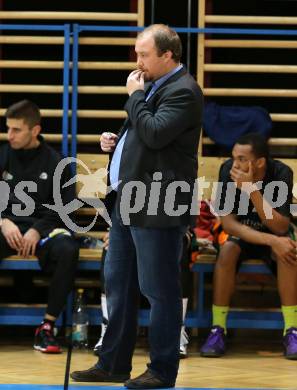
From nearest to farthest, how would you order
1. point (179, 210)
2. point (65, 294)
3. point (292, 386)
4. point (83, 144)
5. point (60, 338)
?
1. point (179, 210)
2. point (292, 386)
3. point (65, 294)
4. point (60, 338)
5. point (83, 144)

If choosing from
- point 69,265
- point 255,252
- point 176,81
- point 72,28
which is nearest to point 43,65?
point 72,28

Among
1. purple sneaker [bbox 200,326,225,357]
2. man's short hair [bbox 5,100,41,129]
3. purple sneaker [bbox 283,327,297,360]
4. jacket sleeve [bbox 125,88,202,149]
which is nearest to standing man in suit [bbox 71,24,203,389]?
jacket sleeve [bbox 125,88,202,149]

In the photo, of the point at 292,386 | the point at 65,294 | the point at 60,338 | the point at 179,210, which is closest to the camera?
the point at 179,210

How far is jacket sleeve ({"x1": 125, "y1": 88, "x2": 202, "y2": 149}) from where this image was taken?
13.0ft

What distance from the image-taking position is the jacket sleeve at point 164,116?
3.95 meters

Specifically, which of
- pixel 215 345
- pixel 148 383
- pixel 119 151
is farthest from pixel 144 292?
pixel 215 345

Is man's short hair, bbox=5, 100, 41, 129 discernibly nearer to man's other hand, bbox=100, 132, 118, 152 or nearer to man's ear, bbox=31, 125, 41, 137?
man's ear, bbox=31, 125, 41, 137

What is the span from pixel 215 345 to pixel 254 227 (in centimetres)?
76

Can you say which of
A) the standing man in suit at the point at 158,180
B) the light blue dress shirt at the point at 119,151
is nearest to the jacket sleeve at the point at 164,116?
the standing man in suit at the point at 158,180

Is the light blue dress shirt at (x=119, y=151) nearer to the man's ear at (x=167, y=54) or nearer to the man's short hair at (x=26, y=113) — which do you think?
the man's ear at (x=167, y=54)

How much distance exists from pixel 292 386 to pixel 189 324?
1324 mm

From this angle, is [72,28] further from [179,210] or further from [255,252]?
[179,210]

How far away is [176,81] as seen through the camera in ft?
13.5

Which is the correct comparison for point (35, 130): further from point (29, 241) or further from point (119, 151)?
point (119, 151)
